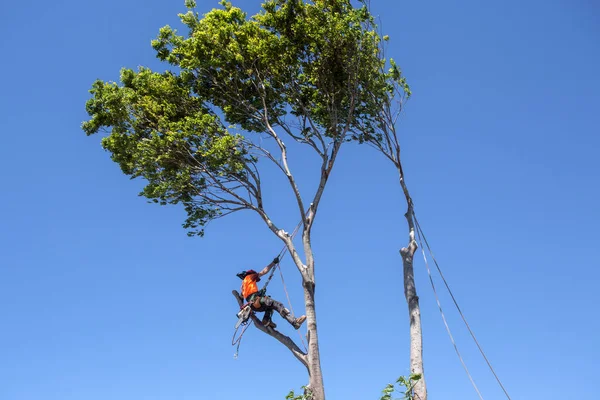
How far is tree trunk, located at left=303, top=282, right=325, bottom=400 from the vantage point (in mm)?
12273

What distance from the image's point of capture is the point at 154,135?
564 inches

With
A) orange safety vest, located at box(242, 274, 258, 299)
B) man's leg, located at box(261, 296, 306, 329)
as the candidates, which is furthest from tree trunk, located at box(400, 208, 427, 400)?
orange safety vest, located at box(242, 274, 258, 299)

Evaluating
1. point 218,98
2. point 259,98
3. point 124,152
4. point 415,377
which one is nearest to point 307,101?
point 259,98

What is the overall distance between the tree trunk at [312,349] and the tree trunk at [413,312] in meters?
1.81

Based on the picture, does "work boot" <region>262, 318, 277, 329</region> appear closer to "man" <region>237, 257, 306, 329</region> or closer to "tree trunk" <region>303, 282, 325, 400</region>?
"man" <region>237, 257, 306, 329</region>

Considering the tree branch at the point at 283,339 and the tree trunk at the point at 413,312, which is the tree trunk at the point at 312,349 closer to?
the tree branch at the point at 283,339

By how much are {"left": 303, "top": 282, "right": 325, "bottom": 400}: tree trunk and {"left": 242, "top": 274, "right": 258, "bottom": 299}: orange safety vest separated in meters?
1.10

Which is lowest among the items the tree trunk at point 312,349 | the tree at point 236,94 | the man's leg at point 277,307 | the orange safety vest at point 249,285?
the tree trunk at point 312,349

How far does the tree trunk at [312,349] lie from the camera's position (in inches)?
483

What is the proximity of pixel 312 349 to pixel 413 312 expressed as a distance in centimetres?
237

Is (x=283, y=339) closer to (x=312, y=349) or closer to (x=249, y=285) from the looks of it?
(x=312, y=349)

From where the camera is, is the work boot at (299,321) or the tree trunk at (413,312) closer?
the tree trunk at (413,312)

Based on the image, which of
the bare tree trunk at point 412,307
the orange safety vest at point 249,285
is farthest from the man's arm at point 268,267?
the bare tree trunk at point 412,307

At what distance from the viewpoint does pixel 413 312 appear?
536 inches
